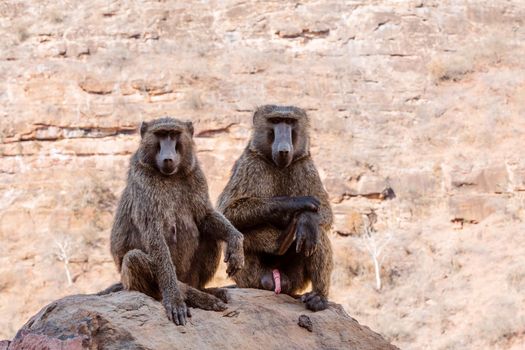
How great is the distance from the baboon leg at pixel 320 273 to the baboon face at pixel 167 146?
1199mm

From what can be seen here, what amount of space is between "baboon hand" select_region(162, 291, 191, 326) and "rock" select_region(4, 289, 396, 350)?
0.04 metres

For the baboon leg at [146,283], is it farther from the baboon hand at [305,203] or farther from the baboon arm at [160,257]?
the baboon hand at [305,203]

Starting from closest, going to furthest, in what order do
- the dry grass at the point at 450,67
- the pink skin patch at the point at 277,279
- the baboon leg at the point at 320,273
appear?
the baboon leg at the point at 320,273 → the pink skin patch at the point at 277,279 → the dry grass at the point at 450,67

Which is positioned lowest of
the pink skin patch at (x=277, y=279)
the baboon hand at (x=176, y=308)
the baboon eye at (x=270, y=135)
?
the pink skin patch at (x=277, y=279)

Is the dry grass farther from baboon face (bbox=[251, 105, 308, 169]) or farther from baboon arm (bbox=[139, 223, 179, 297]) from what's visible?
baboon arm (bbox=[139, 223, 179, 297])

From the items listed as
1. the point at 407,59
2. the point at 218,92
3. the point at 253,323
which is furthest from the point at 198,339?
the point at 407,59

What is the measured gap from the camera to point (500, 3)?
109ft

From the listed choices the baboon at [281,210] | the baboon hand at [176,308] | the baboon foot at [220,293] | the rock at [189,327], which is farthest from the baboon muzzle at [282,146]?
the baboon hand at [176,308]

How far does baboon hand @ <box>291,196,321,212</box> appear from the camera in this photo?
651 cm

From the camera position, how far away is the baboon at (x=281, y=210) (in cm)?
652

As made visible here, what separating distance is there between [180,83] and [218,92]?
4.34ft

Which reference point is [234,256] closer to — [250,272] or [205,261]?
[205,261]

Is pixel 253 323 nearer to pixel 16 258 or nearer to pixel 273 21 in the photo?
pixel 16 258

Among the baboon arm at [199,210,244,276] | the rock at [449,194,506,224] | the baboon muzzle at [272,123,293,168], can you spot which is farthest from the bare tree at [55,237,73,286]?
the baboon arm at [199,210,244,276]
